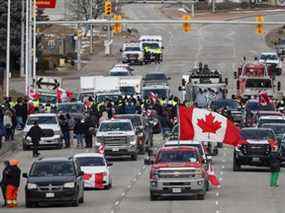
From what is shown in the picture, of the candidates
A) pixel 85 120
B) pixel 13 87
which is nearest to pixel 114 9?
pixel 13 87

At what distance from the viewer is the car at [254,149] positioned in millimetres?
46906

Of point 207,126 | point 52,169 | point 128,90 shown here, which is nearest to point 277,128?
point 207,126

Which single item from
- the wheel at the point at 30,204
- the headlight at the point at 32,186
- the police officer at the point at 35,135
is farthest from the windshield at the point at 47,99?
the headlight at the point at 32,186

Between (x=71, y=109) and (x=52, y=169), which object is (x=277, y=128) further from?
(x=52, y=169)

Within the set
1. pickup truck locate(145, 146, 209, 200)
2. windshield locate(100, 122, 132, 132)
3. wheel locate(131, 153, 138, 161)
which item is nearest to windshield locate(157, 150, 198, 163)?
pickup truck locate(145, 146, 209, 200)

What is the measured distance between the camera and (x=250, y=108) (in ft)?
216

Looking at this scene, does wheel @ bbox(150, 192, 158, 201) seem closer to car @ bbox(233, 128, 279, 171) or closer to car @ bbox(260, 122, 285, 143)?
car @ bbox(233, 128, 279, 171)

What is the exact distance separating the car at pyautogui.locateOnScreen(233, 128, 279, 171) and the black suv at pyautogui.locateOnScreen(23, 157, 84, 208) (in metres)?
11.1

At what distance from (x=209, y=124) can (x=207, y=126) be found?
13 centimetres

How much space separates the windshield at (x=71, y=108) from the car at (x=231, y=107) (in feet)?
21.3

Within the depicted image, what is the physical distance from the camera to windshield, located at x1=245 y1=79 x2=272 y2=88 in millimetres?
78375

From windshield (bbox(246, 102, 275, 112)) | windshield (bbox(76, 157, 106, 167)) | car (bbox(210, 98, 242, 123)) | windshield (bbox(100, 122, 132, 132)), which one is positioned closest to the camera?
windshield (bbox(76, 157, 106, 167))

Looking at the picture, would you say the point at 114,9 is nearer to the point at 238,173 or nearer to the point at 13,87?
the point at 13,87

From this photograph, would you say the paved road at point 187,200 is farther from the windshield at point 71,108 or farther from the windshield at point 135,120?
the windshield at point 71,108
